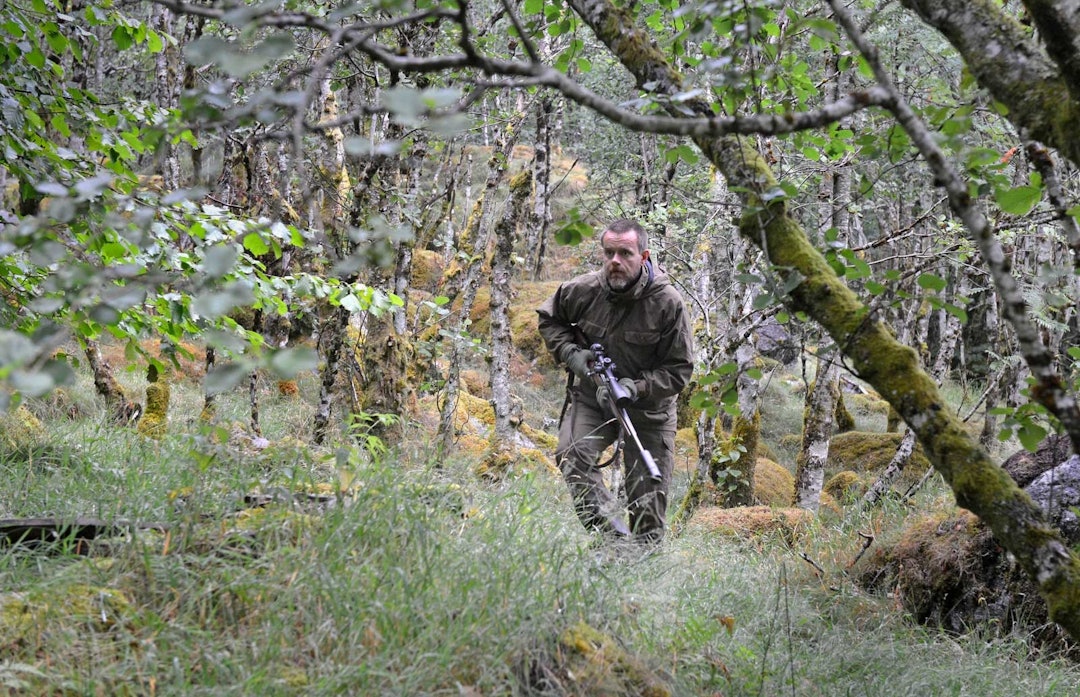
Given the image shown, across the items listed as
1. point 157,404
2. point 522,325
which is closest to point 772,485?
point 157,404

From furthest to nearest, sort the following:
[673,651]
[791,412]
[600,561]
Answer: [791,412] → [600,561] → [673,651]

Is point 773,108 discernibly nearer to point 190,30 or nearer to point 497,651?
point 497,651

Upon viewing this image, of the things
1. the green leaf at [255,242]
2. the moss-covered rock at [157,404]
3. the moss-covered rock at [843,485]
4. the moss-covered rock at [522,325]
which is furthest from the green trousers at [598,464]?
the moss-covered rock at [522,325]

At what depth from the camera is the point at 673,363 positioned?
569cm

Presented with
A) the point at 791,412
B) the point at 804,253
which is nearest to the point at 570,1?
the point at 804,253

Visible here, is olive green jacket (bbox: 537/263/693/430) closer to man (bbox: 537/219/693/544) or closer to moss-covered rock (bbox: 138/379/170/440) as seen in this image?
man (bbox: 537/219/693/544)

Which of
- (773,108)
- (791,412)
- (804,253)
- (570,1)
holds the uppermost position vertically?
(570,1)

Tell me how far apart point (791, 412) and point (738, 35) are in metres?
14.9

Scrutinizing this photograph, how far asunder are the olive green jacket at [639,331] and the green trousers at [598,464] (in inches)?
3.7

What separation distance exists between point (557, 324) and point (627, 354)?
574 millimetres

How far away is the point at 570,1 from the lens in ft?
12.2

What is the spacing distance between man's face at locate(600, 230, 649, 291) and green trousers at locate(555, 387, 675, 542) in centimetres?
80

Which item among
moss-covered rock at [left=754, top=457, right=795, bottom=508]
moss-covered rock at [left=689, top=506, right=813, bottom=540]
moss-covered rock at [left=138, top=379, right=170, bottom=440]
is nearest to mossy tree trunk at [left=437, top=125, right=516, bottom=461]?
moss-covered rock at [left=689, top=506, right=813, bottom=540]

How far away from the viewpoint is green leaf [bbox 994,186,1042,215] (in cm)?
256
